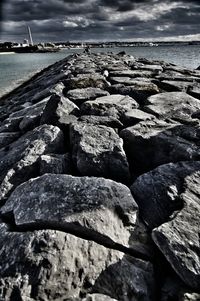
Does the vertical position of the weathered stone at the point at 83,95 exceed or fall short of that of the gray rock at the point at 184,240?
it exceeds it

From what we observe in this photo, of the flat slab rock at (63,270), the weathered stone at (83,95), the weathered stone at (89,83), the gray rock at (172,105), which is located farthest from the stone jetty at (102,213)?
the weathered stone at (89,83)

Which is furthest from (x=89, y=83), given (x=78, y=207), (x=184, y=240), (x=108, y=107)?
(x=184, y=240)

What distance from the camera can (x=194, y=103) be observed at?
4.67 m

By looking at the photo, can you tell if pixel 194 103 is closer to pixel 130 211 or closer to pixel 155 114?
pixel 155 114

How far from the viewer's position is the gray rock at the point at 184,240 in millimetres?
1953

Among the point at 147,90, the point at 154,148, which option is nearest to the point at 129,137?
the point at 154,148

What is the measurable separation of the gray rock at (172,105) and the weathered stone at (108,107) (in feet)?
0.96

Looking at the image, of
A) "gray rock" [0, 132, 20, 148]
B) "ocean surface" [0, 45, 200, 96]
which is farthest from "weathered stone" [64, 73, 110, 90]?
"ocean surface" [0, 45, 200, 96]

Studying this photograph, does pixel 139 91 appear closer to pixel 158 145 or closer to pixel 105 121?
pixel 105 121

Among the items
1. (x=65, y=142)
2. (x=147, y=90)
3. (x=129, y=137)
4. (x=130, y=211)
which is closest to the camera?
(x=130, y=211)

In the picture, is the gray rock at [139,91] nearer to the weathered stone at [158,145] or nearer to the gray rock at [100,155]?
the weathered stone at [158,145]

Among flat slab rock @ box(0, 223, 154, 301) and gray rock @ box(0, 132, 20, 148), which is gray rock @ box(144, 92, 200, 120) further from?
flat slab rock @ box(0, 223, 154, 301)

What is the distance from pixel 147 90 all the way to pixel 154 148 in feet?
7.34

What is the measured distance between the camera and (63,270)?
6.52ft
